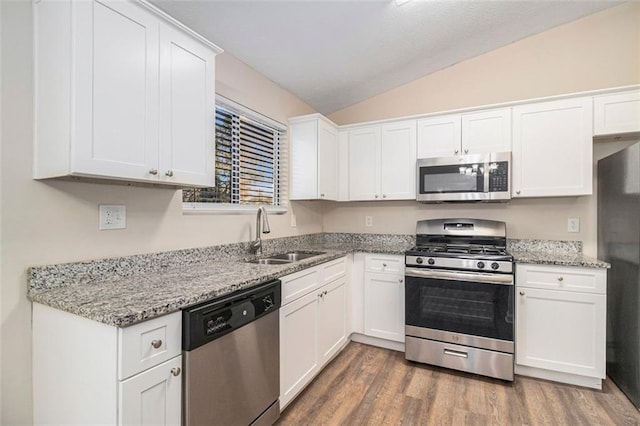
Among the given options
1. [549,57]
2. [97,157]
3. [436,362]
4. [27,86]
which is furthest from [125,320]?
A: [549,57]

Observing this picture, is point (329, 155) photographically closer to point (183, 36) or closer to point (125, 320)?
point (183, 36)

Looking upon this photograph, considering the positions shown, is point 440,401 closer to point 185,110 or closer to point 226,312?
point 226,312

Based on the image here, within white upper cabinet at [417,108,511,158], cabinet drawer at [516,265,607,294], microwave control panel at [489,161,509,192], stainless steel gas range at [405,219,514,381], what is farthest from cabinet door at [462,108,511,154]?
cabinet drawer at [516,265,607,294]

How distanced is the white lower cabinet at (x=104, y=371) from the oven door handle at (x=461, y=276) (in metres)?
1.92

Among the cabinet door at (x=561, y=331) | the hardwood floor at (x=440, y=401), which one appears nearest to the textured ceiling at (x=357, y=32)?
the cabinet door at (x=561, y=331)

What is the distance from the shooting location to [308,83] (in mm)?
2943

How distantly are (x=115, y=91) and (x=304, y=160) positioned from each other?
1.89 m

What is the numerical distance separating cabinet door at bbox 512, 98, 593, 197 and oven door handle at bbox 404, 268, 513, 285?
0.78 m

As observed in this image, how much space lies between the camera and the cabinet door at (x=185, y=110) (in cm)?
149

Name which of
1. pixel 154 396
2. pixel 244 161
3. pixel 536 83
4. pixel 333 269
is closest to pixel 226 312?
pixel 154 396

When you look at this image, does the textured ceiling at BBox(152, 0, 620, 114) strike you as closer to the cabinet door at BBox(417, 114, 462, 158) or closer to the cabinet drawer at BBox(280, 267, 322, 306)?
the cabinet door at BBox(417, 114, 462, 158)

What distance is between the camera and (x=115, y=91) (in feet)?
4.20

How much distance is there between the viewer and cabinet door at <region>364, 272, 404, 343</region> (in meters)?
2.82

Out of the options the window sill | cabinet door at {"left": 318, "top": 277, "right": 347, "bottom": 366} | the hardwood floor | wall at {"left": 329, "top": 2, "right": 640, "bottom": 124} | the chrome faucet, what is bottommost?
the hardwood floor
